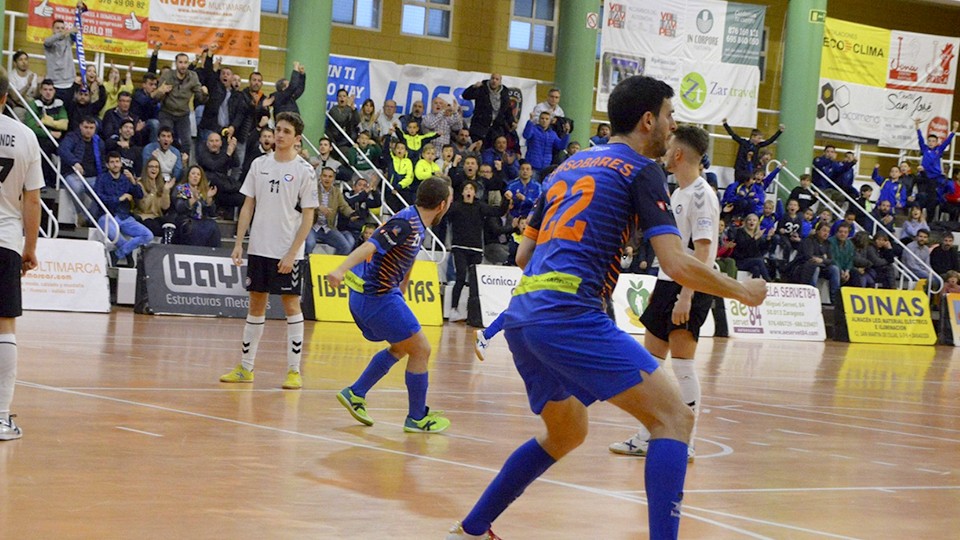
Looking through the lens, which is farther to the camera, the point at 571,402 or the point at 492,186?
the point at 492,186

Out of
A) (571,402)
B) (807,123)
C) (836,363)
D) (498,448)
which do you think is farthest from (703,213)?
(807,123)

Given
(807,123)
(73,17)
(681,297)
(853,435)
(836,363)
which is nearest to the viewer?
(681,297)

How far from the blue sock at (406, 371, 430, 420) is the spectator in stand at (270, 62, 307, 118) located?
13.4m

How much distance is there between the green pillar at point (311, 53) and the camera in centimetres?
2292

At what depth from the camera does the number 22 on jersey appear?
15.0ft

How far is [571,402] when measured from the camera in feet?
15.9

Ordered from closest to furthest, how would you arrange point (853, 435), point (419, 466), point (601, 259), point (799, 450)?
point (601, 259), point (419, 466), point (799, 450), point (853, 435)

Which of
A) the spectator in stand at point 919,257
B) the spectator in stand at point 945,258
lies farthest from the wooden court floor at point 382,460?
the spectator in stand at point 945,258

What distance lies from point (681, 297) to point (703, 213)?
21.6 inches

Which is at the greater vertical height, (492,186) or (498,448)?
(492,186)

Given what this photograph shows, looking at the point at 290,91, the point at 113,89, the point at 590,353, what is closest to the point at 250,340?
the point at 590,353

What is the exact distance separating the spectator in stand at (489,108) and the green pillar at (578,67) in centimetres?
257

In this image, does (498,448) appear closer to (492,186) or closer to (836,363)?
(836,363)

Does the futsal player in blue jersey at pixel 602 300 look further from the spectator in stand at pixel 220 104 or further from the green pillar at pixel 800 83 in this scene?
the green pillar at pixel 800 83
